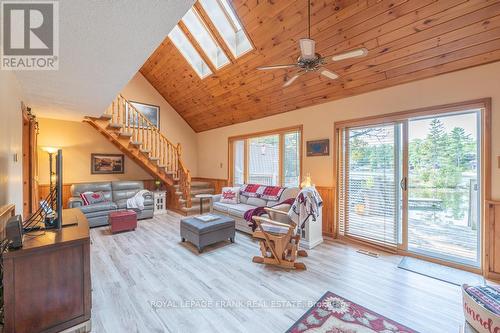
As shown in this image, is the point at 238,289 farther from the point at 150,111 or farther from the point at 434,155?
the point at 150,111

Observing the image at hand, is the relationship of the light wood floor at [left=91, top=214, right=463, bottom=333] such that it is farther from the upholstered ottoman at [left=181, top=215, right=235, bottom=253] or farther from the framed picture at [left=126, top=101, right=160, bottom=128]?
the framed picture at [left=126, top=101, right=160, bottom=128]

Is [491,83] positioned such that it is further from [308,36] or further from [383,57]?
[308,36]

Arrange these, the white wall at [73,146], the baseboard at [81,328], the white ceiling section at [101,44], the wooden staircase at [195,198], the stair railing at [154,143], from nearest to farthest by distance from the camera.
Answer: the white ceiling section at [101,44], the baseboard at [81,328], the white wall at [73,146], the stair railing at [154,143], the wooden staircase at [195,198]

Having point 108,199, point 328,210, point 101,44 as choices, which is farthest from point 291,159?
point 108,199

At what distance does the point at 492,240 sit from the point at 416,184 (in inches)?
40.7

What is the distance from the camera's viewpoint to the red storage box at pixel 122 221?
438 centimetres

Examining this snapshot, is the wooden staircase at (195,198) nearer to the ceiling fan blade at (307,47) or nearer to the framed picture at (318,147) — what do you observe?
the framed picture at (318,147)

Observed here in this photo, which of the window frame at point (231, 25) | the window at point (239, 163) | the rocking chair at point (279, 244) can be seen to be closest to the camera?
the rocking chair at point (279, 244)

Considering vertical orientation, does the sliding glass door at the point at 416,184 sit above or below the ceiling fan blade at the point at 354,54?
below

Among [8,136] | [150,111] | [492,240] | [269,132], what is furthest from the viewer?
[150,111]

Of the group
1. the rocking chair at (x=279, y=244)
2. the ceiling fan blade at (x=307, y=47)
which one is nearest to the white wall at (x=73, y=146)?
the rocking chair at (x=279, y=244)

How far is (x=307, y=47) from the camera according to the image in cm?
231

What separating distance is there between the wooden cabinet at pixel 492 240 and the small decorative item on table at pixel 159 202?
6393mm

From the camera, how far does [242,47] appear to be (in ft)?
14.1
